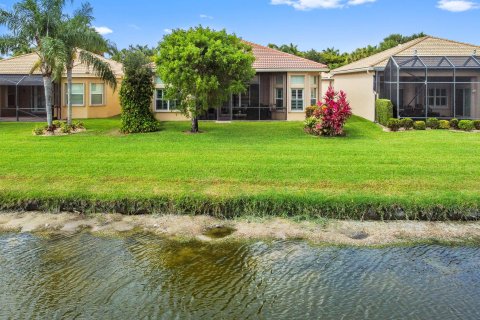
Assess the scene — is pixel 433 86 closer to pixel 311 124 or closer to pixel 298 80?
pixel 298 80

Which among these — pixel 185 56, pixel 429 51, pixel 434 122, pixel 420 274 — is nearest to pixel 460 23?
pixel 429 51

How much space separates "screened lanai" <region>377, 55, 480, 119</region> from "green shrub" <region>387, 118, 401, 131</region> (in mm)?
1077

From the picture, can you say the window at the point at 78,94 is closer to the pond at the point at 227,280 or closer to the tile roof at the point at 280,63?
the tile roof at the point at 280,63

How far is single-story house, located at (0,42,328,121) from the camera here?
1142 inches

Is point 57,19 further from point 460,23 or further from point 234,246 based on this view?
point 460,23

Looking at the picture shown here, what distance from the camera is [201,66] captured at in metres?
Answer: 21.5

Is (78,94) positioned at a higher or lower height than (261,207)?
higher

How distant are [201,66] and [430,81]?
12.6 m

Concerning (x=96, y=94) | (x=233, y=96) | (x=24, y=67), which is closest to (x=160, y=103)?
(x=233, y=96)

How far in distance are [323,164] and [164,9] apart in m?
19.4

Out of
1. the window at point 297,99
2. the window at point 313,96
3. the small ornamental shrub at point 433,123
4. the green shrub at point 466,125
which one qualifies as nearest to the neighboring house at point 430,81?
the small ornamental shrub at point 433,123

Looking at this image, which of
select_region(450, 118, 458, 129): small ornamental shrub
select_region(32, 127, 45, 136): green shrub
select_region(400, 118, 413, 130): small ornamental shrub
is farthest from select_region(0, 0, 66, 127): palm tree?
select_region(450, 118, 458, 129): small ornamental shrub

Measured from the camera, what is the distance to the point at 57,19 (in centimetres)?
2253

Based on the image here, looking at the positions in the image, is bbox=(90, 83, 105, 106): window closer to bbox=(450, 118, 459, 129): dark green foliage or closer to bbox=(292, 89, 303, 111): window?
bbox=(292, 89, 303, 111): window
